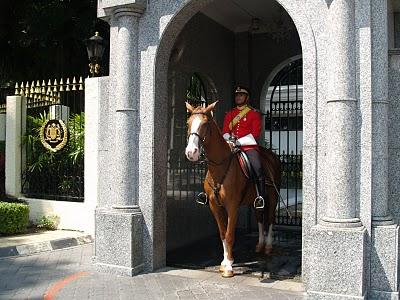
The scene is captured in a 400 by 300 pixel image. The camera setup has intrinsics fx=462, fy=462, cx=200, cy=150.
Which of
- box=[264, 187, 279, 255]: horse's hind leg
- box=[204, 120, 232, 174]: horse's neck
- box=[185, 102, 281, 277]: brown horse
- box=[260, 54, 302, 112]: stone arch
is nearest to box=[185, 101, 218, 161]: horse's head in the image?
box=[185, 102, 281, 277]: brown horse

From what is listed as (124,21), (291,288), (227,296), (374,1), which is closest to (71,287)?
(227,296)

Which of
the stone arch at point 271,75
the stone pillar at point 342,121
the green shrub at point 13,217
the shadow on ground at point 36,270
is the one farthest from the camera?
the stone arch at point 271,75

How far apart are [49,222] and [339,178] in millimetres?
6963

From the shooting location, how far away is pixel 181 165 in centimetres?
888

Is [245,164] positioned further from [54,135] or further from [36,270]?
[54,135]

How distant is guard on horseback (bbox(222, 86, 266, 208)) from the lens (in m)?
7.34

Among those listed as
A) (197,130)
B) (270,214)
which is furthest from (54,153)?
(197,130)

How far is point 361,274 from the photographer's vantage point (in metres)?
5.21

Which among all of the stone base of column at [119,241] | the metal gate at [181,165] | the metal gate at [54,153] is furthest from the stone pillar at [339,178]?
the metal gate at [54,153]

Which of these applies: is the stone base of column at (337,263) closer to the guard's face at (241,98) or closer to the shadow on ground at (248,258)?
the shadow on ground at (248,258)

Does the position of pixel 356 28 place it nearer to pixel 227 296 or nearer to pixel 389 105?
pixel 389 105

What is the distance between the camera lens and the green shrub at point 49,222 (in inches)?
398

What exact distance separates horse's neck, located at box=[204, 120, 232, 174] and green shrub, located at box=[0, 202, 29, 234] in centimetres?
499

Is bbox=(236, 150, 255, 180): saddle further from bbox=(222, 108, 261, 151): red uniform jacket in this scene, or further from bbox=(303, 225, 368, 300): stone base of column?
bbox=(303, 225, 368, 300): stone base of column
